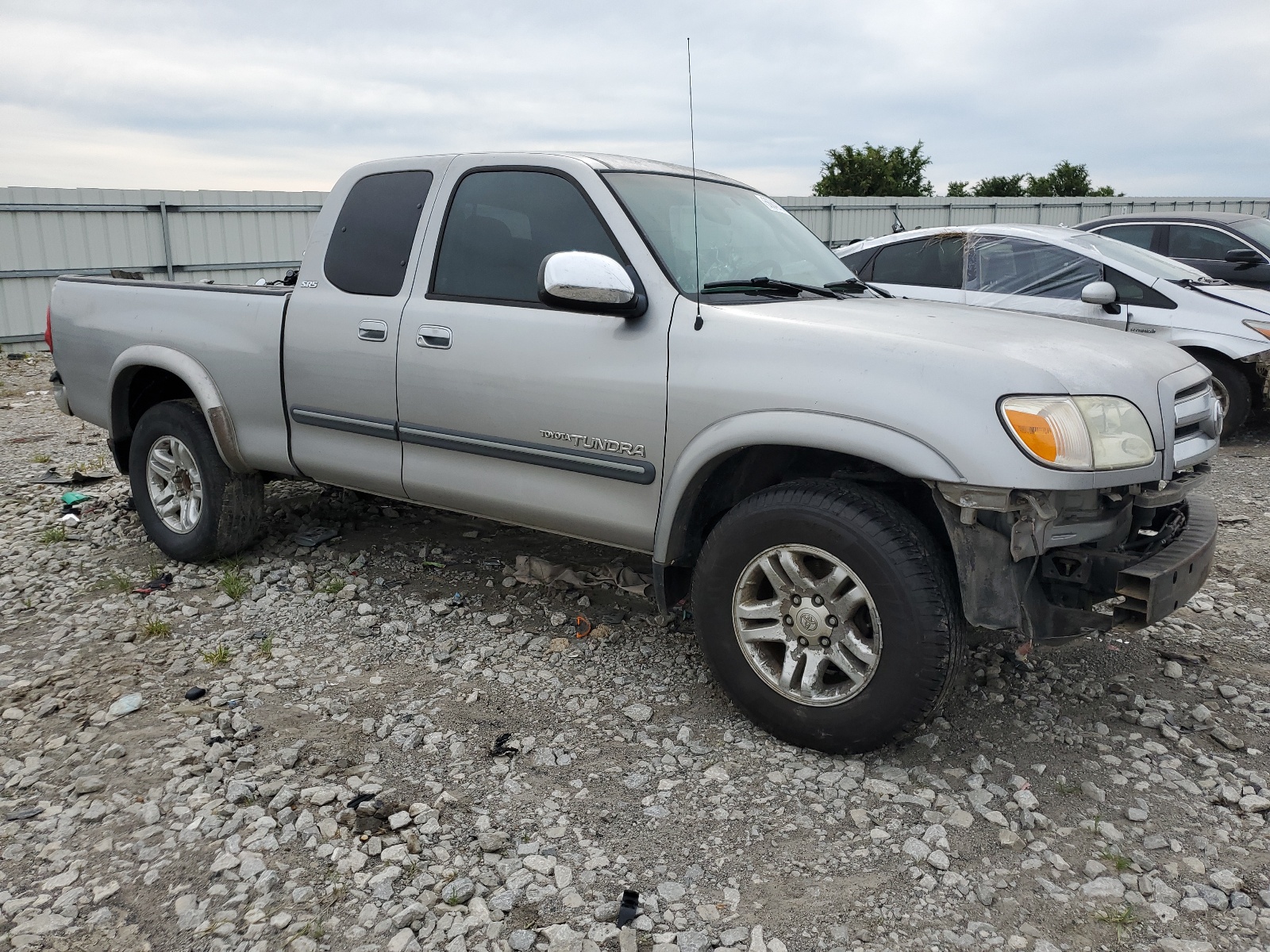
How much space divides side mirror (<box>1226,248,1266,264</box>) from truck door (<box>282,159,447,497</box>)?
7.76 m

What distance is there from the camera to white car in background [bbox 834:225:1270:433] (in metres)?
7.45

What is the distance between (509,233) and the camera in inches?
158

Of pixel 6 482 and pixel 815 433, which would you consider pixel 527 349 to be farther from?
pixel 6 482

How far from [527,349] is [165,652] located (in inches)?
79.4

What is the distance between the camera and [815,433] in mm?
3084

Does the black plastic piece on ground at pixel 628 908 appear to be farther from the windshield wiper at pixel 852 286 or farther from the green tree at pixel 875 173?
the green tree at pixel 875 173

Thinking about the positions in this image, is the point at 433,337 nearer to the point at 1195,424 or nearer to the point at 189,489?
the point at 189,489

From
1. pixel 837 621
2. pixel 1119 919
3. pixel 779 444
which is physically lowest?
pixel 1119 919

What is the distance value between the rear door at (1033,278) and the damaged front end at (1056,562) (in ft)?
16.0

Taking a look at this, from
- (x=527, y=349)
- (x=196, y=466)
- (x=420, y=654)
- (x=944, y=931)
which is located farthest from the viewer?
(x=196, y=466)

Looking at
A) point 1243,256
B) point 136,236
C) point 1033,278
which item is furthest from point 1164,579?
point 136,236

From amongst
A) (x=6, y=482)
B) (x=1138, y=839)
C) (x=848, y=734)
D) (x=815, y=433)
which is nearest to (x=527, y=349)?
(x=815, y=433)

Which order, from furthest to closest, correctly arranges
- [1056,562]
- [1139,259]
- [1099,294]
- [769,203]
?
1. [1139,259]
2. [1099,294]
3. [769,203]
4. [1056,562]

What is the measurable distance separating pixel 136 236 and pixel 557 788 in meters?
14.6
